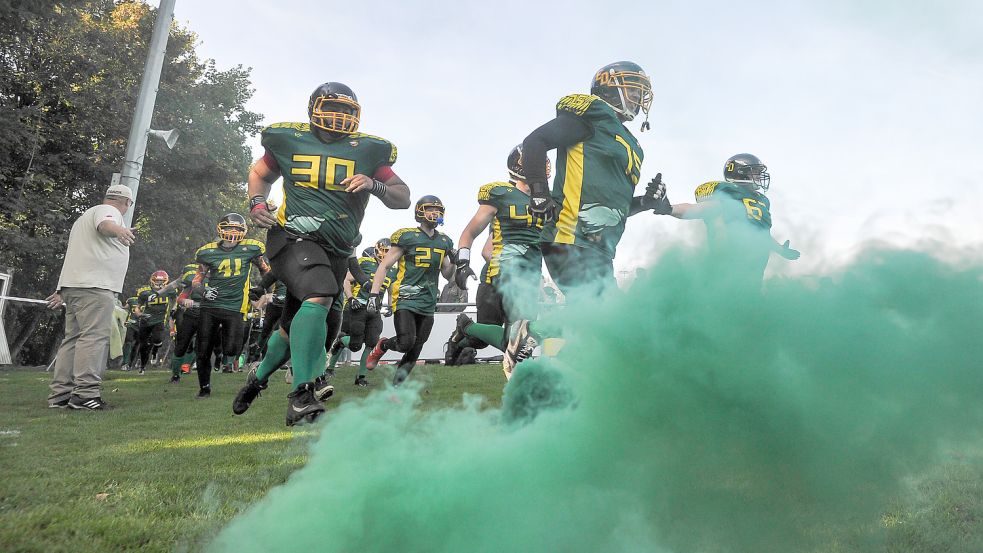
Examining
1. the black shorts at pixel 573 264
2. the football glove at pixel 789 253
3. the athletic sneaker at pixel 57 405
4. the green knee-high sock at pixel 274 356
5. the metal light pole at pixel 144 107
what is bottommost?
the athletic sneaker at pixel 57 405

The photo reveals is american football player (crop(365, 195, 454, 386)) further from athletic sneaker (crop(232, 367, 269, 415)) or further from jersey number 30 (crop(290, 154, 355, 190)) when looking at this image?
jersey number 30 (crop(290, 154, 355, 190))

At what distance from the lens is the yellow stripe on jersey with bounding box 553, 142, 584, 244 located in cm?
396

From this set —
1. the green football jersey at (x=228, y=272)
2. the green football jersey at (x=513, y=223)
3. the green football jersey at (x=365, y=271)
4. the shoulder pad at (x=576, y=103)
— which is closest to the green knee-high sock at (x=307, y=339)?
the shoulder pad at (x=576, y=103)

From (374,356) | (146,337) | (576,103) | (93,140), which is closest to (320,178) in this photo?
(576,103)

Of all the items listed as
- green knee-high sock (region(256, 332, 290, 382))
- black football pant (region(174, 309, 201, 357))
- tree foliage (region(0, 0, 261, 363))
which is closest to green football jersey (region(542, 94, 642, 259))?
green knee-high sock (region(256, 332, 290, 382))

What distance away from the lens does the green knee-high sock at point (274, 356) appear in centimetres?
483

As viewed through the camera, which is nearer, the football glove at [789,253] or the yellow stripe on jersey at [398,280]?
the football glove at [789,253]

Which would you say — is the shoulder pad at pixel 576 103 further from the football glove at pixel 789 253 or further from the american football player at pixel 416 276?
the american football player at pixel 416 276

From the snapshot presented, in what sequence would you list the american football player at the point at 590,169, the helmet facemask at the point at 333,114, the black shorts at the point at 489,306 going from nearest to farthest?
the american football player at the point at 590,169
the helmet facemask at the point at 333,114
the black shorts at the point at 489,306

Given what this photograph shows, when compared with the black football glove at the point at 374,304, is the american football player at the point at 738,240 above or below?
above

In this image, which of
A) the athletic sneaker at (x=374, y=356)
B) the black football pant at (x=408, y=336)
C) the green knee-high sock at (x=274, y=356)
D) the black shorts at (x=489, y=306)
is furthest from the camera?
the athletic sneaker at (x=374, y=356)

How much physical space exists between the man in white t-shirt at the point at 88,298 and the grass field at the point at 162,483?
0.62 m

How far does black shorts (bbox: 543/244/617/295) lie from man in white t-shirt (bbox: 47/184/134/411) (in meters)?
4.58

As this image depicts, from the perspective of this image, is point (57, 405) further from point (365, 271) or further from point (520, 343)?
point (365, 271)
